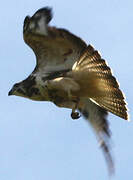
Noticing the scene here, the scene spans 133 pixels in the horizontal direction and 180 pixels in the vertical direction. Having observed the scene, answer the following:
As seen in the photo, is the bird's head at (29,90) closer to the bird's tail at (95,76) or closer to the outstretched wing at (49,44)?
the outstretched wing at (49,44)

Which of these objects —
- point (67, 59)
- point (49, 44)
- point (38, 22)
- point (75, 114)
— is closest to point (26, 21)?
point (38, 22)

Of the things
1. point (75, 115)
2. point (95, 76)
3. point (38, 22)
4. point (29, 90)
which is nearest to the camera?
point (38, 22)

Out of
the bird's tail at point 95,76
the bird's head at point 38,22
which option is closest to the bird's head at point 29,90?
the bird's tail at point 95,76

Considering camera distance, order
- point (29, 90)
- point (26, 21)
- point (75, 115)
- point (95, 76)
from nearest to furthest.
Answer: point (26, 21)
point (95, 76)
point (75, 115)
point (29, 90)

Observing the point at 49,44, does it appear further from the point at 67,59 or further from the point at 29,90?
the point at 29,90

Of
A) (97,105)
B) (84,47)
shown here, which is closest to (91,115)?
(97,105)

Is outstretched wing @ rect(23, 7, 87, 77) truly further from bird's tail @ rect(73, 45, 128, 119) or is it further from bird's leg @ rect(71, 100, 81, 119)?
bird's leg @ rect(71, 100, 81, 119)

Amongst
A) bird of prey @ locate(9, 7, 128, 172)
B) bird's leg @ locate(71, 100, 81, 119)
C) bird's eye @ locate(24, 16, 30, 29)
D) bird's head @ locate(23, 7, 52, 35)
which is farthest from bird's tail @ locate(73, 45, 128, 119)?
bird's eye @ locate(24, 16, 30, 29)

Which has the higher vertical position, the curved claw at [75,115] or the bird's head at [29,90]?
the bird's head at [29,90]
